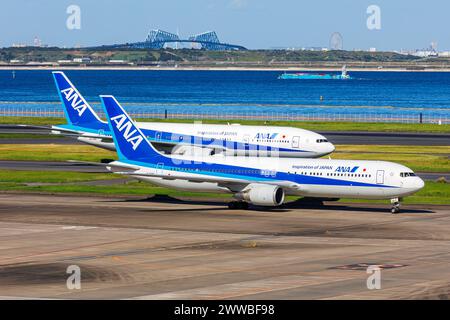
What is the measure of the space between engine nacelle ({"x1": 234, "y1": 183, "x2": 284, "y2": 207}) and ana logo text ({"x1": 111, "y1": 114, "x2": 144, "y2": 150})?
9.42 metres

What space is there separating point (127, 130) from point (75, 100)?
33707 mm

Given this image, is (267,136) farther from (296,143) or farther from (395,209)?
(395,209)

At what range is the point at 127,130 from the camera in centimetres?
8462

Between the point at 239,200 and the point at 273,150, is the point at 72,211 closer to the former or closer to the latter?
the point at 239,200

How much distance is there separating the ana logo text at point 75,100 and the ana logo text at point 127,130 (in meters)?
32.2

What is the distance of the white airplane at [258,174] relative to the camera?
79125mm

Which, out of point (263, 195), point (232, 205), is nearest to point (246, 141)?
point (232, 205)

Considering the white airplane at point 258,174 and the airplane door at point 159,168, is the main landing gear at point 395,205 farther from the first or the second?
the airplane door at point 159,168

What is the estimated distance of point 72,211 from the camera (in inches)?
3226

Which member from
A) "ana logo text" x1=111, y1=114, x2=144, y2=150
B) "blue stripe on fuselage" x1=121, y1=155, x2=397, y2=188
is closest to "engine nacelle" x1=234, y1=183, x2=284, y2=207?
"blue stripe on fuselage" x1=121, y1=155, x2=397, y2=188

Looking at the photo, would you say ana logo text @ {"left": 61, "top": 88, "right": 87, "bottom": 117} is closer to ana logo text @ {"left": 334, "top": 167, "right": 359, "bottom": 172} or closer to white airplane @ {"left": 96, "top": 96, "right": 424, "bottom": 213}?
white airplane @ {"left": 96, "top": 96, "right": 424, "bottom": 213}
